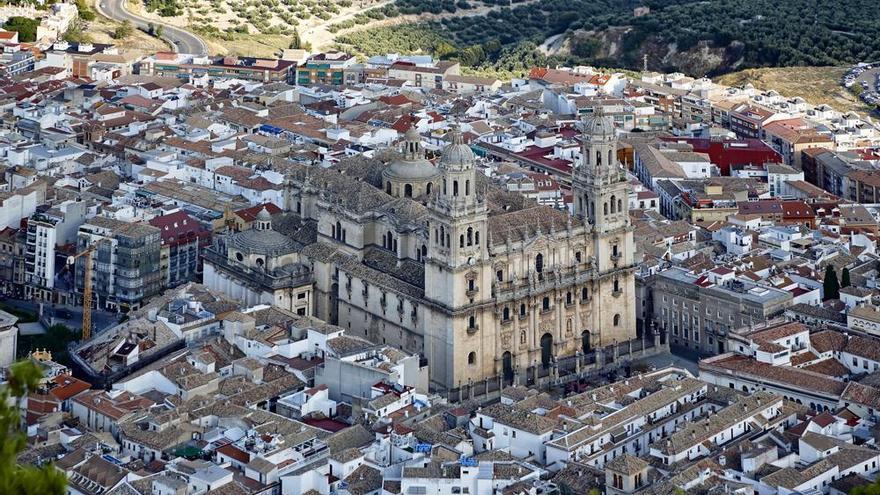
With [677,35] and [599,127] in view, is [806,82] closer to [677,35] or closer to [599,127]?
[677,35]

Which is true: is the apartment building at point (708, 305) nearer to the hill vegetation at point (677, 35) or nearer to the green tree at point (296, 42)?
the hill vegetation at point (677, 35)

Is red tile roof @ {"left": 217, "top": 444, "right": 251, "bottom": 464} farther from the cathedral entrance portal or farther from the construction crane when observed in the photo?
the construction crane

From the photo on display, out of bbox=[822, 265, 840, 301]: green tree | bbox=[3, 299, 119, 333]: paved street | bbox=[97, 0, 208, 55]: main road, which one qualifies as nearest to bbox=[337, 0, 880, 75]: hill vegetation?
bbox=[97, 0, 208, 55]: main road

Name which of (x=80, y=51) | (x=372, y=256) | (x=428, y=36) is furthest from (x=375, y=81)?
(x=372, y=256)

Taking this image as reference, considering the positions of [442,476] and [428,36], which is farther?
[428,36]

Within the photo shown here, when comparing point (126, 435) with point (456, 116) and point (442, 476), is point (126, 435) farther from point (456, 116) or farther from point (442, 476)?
point (456, 116)

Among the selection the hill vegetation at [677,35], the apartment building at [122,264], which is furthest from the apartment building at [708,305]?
the hill vegetation at [677,35]
